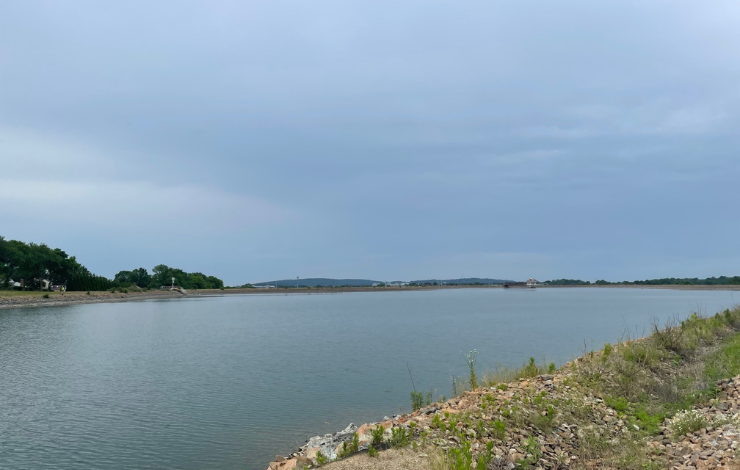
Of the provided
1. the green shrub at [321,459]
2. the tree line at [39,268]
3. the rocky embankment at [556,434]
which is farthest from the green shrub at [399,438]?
the tree line at [39,268]

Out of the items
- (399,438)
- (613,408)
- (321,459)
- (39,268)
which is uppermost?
(39,268)

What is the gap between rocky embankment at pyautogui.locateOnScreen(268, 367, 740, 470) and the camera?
28.5 feet

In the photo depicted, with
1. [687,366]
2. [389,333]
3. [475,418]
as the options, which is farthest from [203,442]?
[389,333]

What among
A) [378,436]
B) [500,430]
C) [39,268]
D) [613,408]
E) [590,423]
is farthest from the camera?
[39,268]

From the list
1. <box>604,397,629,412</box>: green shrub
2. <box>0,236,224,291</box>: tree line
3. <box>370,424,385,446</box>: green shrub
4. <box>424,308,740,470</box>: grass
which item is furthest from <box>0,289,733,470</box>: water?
<box>0,236,224,291</box>: tree line

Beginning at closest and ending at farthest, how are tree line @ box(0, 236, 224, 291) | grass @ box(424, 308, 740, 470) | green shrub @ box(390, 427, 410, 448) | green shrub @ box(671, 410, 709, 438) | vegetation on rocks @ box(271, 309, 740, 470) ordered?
1. vegetation on rocks @ box(271, 309, 740, 470)
2. grass @ box(424, 308, 740, 470)
3. green shrub @ box(390, 427, 410, 448)
4. green shrub @ box(671, 410, 709, 438)
5. tree line @ box(0, 236, 224, 291)

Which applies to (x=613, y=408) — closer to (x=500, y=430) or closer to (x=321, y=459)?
(x=500, y=430)

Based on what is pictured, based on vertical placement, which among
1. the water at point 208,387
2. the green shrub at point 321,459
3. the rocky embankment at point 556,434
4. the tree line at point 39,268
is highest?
the tree line at point 39,268

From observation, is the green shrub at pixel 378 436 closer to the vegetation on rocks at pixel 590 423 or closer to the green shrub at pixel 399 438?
the vegetation on rocks at pixel 590 423

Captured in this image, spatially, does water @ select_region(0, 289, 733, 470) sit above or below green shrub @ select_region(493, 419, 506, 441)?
below

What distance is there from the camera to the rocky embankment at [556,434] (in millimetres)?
8695

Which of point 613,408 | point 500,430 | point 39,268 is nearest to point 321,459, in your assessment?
point 500,430

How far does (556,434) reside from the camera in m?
10.0

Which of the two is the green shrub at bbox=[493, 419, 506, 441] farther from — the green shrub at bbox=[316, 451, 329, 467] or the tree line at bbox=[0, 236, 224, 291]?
the tree line at bbox=[0, 236, 224, 291]
